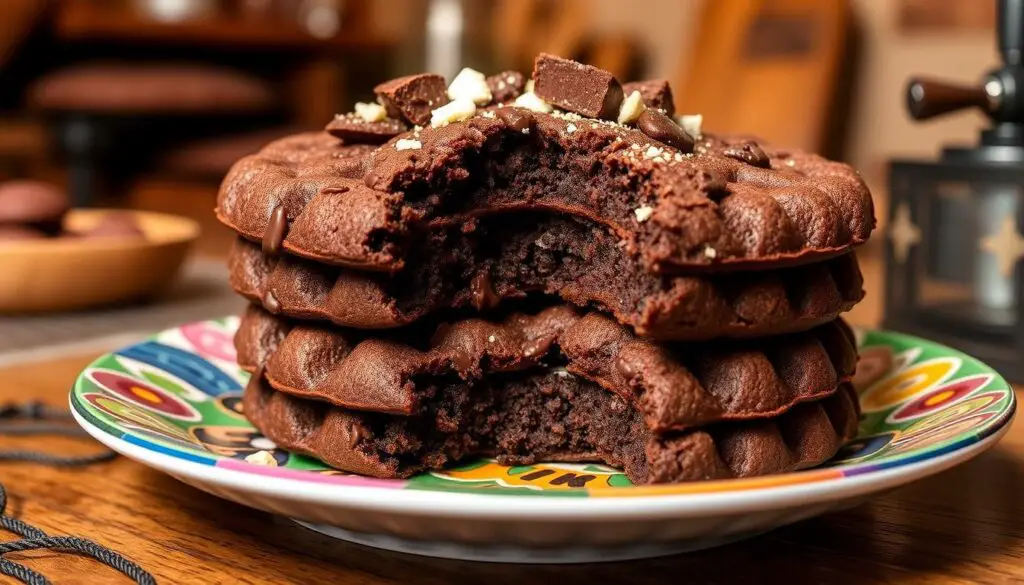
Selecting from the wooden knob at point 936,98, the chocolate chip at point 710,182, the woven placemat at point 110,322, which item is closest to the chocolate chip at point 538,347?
the chocolate chip at point 710,182

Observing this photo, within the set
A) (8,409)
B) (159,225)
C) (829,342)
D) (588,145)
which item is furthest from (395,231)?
(159,225)

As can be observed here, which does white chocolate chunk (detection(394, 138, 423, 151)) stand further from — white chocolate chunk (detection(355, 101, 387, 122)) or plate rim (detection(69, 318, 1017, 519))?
plate rim (detection(69, 318, 1017, 519))

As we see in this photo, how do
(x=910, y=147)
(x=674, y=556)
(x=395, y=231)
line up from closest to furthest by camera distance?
(x=674, y=556) → (x=395, y=231) → (x=910, y=147)

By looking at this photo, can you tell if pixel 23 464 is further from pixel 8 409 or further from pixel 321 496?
pixel 321 496

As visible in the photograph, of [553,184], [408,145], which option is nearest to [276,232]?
[408,145]

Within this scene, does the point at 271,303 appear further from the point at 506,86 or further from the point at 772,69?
the point at 772,69

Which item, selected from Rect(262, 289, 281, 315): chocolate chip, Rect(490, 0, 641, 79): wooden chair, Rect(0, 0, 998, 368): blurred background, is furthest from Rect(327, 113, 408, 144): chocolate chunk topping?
Rect(490, 0, 641, 79): wooden chair
